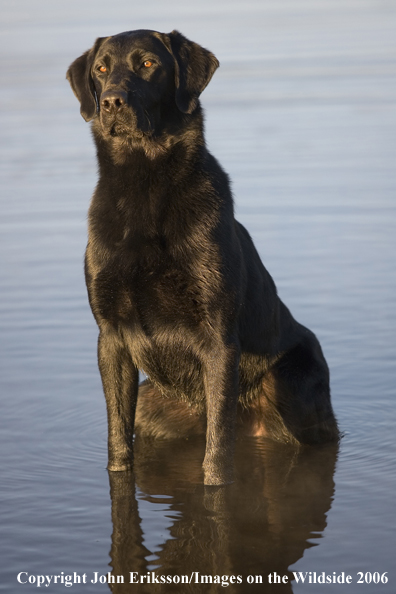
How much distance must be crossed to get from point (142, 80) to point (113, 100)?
0.22 m

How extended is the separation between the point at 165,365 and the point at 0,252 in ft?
12.1

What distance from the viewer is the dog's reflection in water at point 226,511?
11.9 feet

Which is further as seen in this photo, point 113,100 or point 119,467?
point 119,467

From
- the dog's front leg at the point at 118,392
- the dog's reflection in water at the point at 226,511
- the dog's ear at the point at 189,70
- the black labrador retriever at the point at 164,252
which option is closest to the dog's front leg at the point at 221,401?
the black labrador retriever at the point at 164,252

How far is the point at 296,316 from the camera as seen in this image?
249 inches

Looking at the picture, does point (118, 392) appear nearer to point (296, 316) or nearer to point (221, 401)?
point (221, 401)

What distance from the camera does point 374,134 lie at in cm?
1096

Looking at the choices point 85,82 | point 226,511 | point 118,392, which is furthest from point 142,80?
point 226,511

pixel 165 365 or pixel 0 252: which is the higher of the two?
Result: pixel 0 252

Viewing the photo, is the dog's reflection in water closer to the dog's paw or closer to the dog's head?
the dog's paw

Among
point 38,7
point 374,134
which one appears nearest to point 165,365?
point 374,134

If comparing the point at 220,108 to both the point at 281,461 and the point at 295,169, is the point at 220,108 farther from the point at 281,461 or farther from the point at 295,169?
the point at 281,461

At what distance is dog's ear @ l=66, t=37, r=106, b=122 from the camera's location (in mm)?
4531

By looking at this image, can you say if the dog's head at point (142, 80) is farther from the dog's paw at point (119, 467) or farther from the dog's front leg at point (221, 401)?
the dog's paw at point (119, 467)
